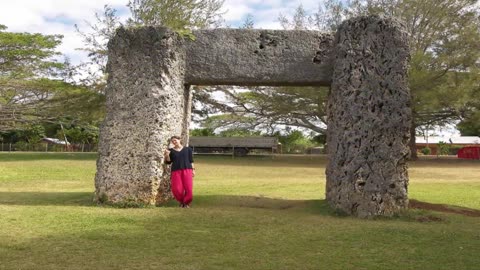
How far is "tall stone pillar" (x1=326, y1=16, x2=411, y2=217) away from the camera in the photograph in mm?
8195

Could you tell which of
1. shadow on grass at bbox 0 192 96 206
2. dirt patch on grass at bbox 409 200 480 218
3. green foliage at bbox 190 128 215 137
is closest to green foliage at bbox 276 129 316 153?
green foliage at bbox 190 128 215 137

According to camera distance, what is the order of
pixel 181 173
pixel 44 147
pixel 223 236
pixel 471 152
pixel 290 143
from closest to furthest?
pixel 223 236, pixel 181 173, pixel 471 152, pixel 44 147, pixel 290 143

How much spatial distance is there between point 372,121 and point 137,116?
3978 millimetres

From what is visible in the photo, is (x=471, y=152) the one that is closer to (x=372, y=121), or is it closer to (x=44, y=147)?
(x=372, y=121)

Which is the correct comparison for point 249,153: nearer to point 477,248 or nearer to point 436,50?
point 436,50

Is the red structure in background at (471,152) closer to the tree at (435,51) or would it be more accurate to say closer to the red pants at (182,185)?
the tree at (435,51)

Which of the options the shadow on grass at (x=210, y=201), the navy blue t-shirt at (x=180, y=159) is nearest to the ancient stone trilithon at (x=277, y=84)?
the navy blue t-shirt at (x=180, y=159)

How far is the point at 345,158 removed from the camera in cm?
844

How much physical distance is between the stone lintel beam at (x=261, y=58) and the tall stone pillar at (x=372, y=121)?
64 centimetres

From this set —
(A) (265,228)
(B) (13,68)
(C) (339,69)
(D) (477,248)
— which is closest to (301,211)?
(A) (265,228)

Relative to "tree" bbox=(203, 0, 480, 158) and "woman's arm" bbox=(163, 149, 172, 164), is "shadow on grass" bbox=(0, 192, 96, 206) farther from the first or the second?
"tree" bbox=(203, 0, 480, 158)

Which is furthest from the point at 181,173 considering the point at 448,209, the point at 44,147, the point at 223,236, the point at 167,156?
the point at 44,147

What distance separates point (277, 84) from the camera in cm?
948

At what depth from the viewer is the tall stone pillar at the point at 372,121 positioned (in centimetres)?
820
